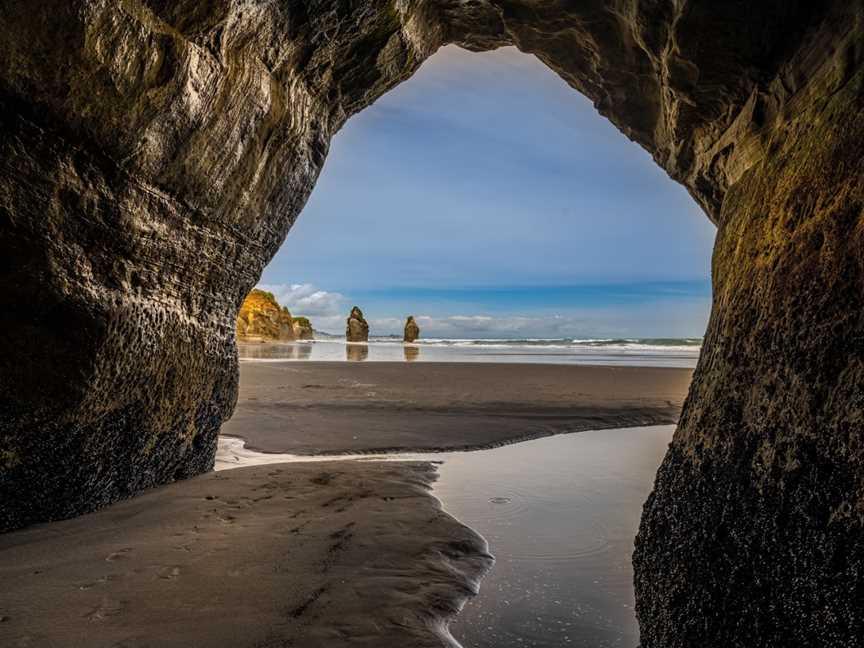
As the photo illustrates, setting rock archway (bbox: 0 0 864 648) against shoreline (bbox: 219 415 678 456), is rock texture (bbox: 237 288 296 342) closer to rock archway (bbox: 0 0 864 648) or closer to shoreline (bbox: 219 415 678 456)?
shoreline (bbox: 219 415 678 456)

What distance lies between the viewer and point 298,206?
627cm

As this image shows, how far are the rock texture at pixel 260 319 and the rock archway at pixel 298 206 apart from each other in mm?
56084

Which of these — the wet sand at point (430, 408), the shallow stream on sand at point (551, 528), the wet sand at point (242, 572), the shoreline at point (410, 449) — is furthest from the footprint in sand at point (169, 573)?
the wet sand at point (430, 408)

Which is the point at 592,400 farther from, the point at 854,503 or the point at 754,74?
the point at 854,503

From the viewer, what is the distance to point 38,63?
2.98m

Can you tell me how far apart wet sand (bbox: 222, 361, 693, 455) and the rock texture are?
150 feet

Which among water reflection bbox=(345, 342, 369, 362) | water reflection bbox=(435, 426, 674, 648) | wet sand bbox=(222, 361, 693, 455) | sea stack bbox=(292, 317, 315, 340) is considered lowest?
water reflection bbox=(435, 426, 674, 648)

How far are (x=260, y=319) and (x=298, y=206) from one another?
58.5m

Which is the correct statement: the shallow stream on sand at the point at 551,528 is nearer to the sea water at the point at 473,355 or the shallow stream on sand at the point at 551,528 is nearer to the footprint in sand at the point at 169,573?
the footprint in sand at the point at 169,573

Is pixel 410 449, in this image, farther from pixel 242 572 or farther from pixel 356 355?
pixel 356 355

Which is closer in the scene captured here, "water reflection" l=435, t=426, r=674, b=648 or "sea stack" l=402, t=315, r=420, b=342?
"water reflection" l=435, t=426, r=674, b=648

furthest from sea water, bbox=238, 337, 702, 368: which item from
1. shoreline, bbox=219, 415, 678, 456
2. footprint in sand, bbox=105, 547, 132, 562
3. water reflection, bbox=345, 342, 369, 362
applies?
footprint in sand, bbox=105, 547, 132, 562

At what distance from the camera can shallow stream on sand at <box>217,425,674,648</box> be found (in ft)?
9.59

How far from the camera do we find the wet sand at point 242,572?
2.55 metres
